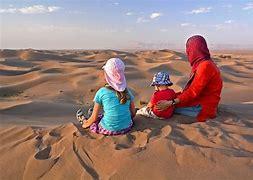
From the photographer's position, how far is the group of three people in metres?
5.25

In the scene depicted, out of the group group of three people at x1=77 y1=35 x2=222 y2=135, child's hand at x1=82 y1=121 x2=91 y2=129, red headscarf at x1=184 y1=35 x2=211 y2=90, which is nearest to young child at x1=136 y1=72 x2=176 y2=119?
group of three people at x1=77 y1=35 x2=222 y2=135

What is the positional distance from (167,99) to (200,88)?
0.46 m

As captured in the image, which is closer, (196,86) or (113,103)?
(113,103)

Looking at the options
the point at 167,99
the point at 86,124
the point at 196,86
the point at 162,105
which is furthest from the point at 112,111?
the point at 196,86

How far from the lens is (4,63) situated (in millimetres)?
16922

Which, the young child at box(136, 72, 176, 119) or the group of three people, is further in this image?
the young child at box(136, 72, 176, 119)

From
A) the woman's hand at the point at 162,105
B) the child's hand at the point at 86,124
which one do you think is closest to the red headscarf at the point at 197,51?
the woman's hand at the point at 162,105

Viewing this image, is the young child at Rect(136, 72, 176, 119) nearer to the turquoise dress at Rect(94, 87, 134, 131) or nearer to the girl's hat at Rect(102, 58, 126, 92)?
A: the turquoise dress at Rect(94, 87, 134, 131)

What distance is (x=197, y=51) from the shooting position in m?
5.98

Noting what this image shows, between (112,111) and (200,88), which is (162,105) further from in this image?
(112,111)

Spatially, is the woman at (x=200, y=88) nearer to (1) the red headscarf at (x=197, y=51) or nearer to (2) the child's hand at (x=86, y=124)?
(1) the red headscarf at (x=197, y=51)

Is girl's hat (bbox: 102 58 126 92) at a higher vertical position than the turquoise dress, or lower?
higher

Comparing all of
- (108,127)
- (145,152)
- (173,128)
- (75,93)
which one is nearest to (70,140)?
(108,127)

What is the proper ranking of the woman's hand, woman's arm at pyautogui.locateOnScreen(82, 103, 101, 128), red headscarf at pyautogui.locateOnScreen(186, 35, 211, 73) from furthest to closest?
red headscarf at pyautogui.locateOnScreen(186, 35, 211, 73)
the woman's hand
woman's arm at pyautogui.locateOnScreen(82, 103, 101, 128)
